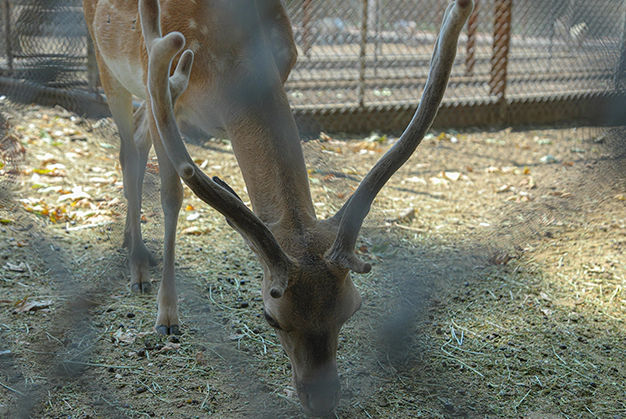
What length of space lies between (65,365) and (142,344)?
0.34m

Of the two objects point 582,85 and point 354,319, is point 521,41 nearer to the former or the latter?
point 582,85

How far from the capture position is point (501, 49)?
22.1ft

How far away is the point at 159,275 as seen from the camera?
345 centimetres

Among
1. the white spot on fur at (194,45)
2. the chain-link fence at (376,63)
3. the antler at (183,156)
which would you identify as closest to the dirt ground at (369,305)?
the antler at (183,156)

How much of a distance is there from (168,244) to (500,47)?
504 centimetres

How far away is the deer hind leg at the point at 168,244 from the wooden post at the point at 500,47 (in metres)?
4.88

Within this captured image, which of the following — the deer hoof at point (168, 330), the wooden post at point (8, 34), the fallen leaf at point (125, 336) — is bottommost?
the fallen leaf at point (125, 336)

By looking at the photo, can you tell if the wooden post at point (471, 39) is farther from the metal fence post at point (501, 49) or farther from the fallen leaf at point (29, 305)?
the fallen leaf at point (29, 305)

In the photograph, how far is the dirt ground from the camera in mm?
2361

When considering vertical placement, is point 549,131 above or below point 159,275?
above

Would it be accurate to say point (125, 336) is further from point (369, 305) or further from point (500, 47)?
point (500, 47)

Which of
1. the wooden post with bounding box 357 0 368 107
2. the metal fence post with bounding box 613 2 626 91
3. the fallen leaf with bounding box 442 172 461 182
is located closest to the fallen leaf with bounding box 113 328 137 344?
the metal fence post with bounding box 613 2 626 91

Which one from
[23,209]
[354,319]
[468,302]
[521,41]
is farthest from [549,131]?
[23,209]

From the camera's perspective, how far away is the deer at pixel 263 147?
185 cm
